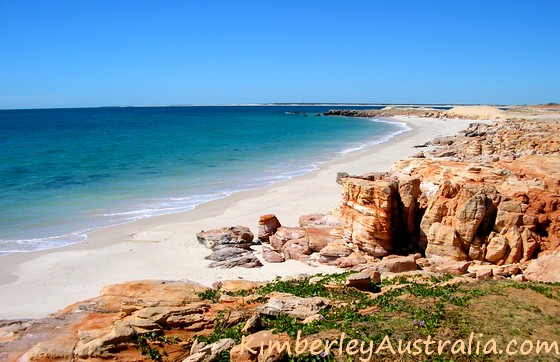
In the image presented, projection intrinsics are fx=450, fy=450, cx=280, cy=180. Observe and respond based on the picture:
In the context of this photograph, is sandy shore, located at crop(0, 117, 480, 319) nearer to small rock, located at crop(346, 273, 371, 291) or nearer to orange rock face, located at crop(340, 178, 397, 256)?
orange rock face, located at crop(340, 178, 397, 256)

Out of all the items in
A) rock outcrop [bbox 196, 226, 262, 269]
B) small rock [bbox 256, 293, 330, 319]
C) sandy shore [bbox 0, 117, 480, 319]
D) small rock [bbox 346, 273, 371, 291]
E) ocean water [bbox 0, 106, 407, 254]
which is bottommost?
ocean water [bbox 0, 106, 407, 254]

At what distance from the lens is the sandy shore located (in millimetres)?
12750

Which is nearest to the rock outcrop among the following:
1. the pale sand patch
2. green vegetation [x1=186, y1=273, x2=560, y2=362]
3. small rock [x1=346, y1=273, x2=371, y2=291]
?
green vegetation [x1=186, y1=273, x2=560, y2=362]

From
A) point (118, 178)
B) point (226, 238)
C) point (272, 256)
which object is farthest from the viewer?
point (118, 178)

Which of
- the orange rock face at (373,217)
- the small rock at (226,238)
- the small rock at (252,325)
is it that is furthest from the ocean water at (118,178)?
the small rock at (252,325)

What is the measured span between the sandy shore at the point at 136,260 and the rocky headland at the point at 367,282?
0.86 m

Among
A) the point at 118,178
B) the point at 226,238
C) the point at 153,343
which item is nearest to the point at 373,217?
the point at 226,238

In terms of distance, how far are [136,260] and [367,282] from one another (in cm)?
868

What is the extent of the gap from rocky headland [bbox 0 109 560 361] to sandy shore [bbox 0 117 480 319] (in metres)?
0.86

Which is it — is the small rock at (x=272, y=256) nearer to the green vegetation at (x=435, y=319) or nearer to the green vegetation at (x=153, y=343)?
the green vegetation at (x=435, y=319)

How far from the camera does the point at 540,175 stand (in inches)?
599

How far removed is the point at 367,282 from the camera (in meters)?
10.1

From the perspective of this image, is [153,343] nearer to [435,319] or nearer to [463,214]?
[435,319]

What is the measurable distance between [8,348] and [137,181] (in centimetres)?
2358
